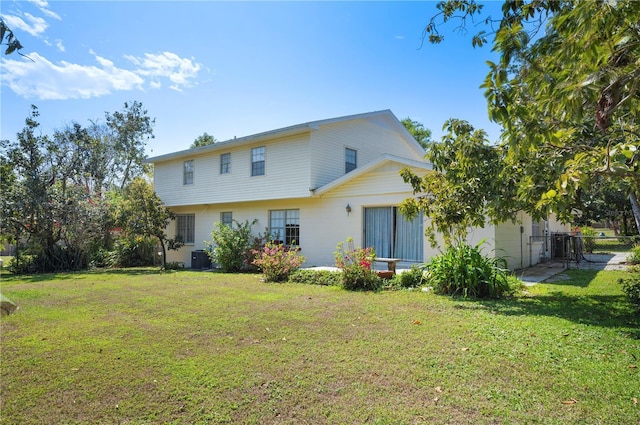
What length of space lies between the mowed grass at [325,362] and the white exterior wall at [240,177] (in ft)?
26.2

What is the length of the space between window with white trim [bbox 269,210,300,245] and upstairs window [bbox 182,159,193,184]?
529 centimetres

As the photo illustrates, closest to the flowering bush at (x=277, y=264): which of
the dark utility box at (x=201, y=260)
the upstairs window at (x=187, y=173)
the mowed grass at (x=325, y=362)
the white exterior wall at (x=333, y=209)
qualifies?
the white exterior wall at (x=333, y=209)

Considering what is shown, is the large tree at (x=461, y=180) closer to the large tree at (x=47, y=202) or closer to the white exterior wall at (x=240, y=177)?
the white exterior wall at (x=240, y=177)

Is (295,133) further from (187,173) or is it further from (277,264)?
(187,173)

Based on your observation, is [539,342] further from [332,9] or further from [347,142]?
[347,142]

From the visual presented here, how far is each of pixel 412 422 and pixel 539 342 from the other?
9.54 ft

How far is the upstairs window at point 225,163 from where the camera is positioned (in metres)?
17.7

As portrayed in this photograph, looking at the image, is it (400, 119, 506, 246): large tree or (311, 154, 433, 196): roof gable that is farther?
(311, 154, 433, 196): roof gable

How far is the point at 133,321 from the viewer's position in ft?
21.3

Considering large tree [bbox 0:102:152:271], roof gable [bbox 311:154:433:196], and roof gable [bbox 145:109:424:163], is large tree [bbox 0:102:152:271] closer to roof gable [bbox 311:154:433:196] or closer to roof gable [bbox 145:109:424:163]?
roof gable [bbox 145:109:424:163]

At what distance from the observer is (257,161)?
16.6m

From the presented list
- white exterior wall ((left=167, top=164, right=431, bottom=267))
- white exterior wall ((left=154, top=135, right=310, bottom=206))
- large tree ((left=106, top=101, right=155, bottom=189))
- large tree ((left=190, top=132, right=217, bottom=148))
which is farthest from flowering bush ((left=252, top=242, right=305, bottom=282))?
large tree ((left=190, top=132, right=217, bottom=148))

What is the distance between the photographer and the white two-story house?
13.3 metres

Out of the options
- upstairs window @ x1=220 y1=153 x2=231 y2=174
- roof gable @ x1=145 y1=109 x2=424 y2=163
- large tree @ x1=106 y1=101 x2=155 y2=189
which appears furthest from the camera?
large tree @ x1=106 y1=101 x2=155 y2=189
